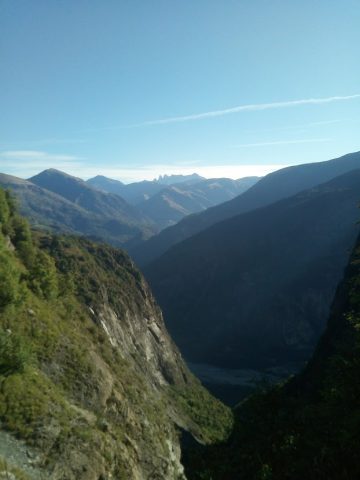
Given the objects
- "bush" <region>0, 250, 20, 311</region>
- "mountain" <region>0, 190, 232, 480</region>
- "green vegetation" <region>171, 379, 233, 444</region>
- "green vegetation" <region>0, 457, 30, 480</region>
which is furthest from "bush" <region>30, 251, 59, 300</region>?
"green vegetation" <region>171, 379, 233, 444</region>

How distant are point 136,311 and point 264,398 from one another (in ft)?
85.0

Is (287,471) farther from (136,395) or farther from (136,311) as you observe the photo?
(136,311)

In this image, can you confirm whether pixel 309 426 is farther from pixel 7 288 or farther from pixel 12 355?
pixel 7 288

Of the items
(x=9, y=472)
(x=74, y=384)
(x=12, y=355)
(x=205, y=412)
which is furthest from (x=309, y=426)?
(x=205, y=412)

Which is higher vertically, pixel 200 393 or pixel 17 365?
pixel 17 365

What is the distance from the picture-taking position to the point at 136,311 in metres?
72.6

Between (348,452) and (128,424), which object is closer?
(348,452)

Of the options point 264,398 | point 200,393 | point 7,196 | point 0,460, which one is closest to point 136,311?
point 200,393

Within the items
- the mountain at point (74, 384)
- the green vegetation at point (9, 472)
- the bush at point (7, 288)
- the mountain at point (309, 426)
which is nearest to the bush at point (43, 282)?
the mountain at point (74, 384)

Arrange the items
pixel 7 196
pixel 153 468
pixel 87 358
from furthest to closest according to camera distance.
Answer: pixel 7 196
pixel 87 358
pixel 153 468

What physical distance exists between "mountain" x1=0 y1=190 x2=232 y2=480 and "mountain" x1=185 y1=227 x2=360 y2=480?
6.16m

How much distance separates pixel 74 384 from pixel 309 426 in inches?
784

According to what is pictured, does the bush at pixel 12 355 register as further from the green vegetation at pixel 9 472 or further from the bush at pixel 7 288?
the green vegetation at pixel 9 472

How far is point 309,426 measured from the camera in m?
34.5
